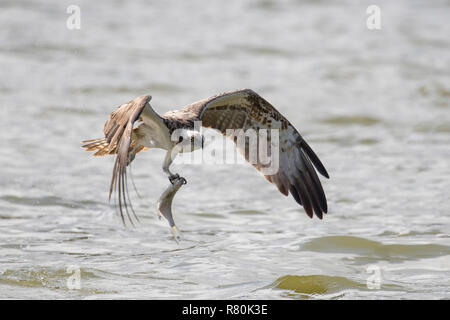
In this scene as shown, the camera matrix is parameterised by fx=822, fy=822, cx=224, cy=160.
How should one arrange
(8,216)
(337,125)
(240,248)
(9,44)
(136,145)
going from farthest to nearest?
(9,44), (337,125), (8,216), (240,248), (136,145)

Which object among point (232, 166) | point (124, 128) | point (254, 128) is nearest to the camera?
point (124, 128)

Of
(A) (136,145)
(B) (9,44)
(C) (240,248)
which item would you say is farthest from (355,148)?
(B) (9,44)

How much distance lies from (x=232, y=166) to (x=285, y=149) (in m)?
5.11

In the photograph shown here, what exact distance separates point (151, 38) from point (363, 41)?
6.01 m

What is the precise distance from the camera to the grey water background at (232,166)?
380 inches

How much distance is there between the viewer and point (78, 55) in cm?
2109

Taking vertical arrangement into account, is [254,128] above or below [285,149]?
above

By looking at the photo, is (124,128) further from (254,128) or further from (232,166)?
(232,166)

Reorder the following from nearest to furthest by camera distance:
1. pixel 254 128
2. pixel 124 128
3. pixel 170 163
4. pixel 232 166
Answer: pixel 124 128
pixel 170 163
pixel 254 128
pixel 232 166

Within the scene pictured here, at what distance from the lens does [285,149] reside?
32.3ft

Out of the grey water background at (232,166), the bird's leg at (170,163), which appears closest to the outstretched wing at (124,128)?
the bird's leg at (170,163)

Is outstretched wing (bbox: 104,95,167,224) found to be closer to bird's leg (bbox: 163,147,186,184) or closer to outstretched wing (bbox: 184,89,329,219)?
bird's leg (bbox: 163,147,186,184)

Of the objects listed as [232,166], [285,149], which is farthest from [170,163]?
[232,166]

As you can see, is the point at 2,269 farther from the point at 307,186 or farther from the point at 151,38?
the point at 151,38
